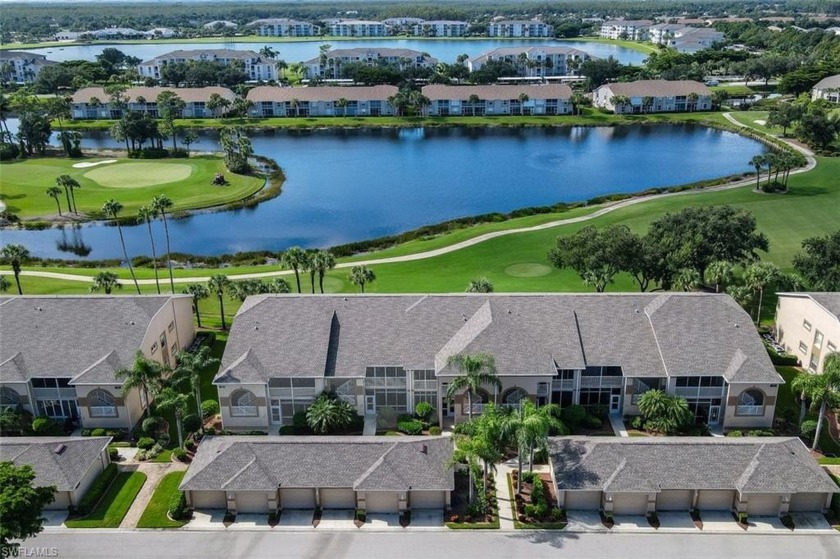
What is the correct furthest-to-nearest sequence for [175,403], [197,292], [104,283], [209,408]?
[104,283] < [197,292] < [209,408] < [175,403]

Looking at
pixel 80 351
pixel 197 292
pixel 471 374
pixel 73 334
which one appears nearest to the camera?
pixel 471 374

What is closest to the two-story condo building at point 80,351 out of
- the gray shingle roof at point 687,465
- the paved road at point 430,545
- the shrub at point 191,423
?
the shrub at point 191,423

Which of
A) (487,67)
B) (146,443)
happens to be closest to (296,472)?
(146,443)

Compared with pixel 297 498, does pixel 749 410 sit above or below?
above

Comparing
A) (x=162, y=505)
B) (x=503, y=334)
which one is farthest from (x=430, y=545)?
Answer: (x=503, y=334)

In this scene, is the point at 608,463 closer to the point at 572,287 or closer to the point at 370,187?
Result: the point at 572,287

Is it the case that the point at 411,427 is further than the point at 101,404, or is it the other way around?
the point at 101,404

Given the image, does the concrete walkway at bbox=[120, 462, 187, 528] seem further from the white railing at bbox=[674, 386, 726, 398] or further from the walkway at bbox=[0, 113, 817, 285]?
the white railing at bbox=[674, 386, 726, 398]
